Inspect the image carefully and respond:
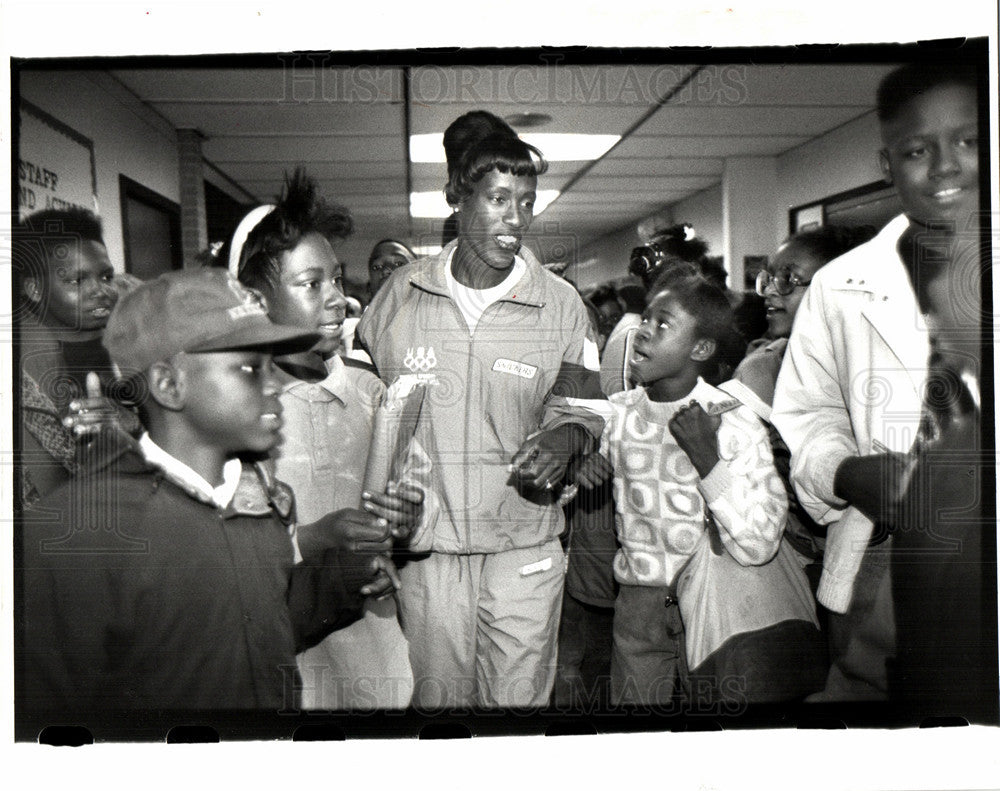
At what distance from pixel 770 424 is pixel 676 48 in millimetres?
1231

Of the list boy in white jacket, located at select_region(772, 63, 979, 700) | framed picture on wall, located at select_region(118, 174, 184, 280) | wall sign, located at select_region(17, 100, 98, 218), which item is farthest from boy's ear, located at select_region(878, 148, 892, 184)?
wall sign, located at select_region(17, 100, 98, 218)

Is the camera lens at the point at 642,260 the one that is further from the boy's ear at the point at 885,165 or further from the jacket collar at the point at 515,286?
the boy's ear at the point at 885,165

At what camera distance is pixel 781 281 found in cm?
371

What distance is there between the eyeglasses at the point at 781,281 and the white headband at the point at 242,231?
5.10 feet

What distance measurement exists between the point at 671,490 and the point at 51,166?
7.21 ft

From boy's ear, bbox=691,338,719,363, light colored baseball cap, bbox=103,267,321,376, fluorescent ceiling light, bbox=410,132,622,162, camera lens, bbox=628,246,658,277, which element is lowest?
boy's ear, bbox=691,338,719,363

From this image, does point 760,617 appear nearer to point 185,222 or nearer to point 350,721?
point 350,721

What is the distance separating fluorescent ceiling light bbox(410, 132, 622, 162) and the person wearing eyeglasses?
0.69 meters

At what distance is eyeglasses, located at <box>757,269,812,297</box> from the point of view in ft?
12.1

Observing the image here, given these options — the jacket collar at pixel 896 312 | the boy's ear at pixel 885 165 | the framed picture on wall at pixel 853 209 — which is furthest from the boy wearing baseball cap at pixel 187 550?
the boy's ear at pixel 885 165

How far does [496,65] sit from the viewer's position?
3.61 meters

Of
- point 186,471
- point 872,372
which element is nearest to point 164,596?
point 186,471

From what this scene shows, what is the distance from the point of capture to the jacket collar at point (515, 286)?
12.0 feet

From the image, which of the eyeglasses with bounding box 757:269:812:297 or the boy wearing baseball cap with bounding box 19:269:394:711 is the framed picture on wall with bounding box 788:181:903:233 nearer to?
the eyeglasses with bounding box 757:269:812:297
